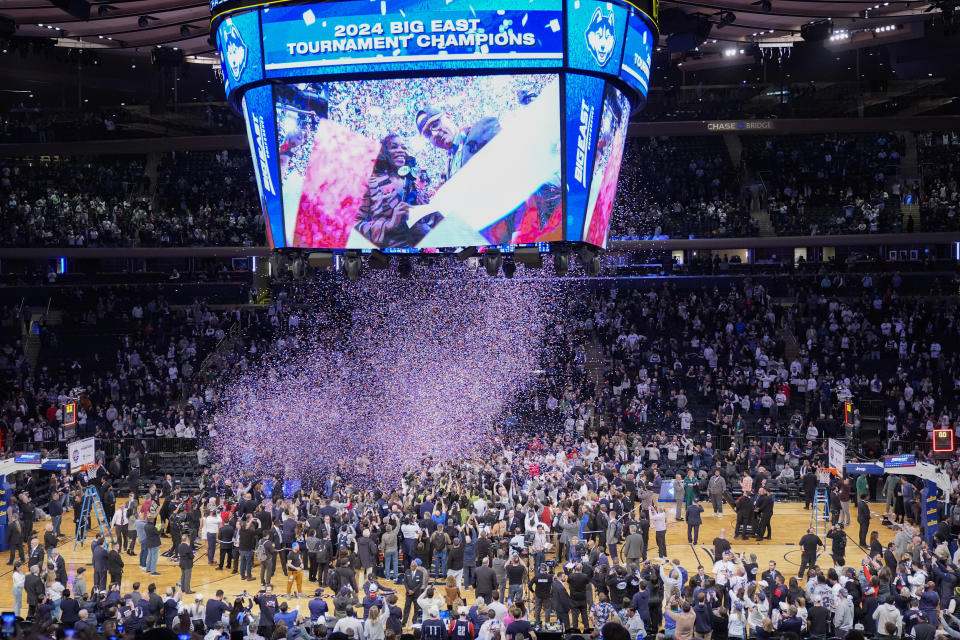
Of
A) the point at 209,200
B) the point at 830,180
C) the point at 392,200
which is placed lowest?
the point at 392,200

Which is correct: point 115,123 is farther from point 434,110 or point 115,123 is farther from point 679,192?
point 434,110

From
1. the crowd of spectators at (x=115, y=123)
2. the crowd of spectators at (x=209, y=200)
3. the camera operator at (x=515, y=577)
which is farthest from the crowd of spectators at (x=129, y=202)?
the camera operator at (x=515, y=577)

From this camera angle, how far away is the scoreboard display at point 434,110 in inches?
668

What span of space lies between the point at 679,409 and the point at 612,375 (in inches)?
106

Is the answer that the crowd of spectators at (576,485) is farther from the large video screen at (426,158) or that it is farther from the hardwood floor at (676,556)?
the large video screen at (426,158)

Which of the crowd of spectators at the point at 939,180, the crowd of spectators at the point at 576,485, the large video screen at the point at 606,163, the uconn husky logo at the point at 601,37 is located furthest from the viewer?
the crowd of spectators at the point at 939,180

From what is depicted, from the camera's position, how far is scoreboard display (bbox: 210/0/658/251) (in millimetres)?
16969

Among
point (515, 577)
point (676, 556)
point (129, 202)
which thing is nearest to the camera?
point (515, 577)

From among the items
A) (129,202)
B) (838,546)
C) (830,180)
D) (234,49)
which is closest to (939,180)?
(830,180)

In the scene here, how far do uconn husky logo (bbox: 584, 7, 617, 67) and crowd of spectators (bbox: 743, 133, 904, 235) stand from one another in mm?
22301

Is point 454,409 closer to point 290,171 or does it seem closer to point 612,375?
point 612,375

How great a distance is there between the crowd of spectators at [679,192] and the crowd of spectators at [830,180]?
1.28 metres

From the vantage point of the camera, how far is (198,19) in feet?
96.5

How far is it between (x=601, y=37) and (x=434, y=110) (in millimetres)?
2988
